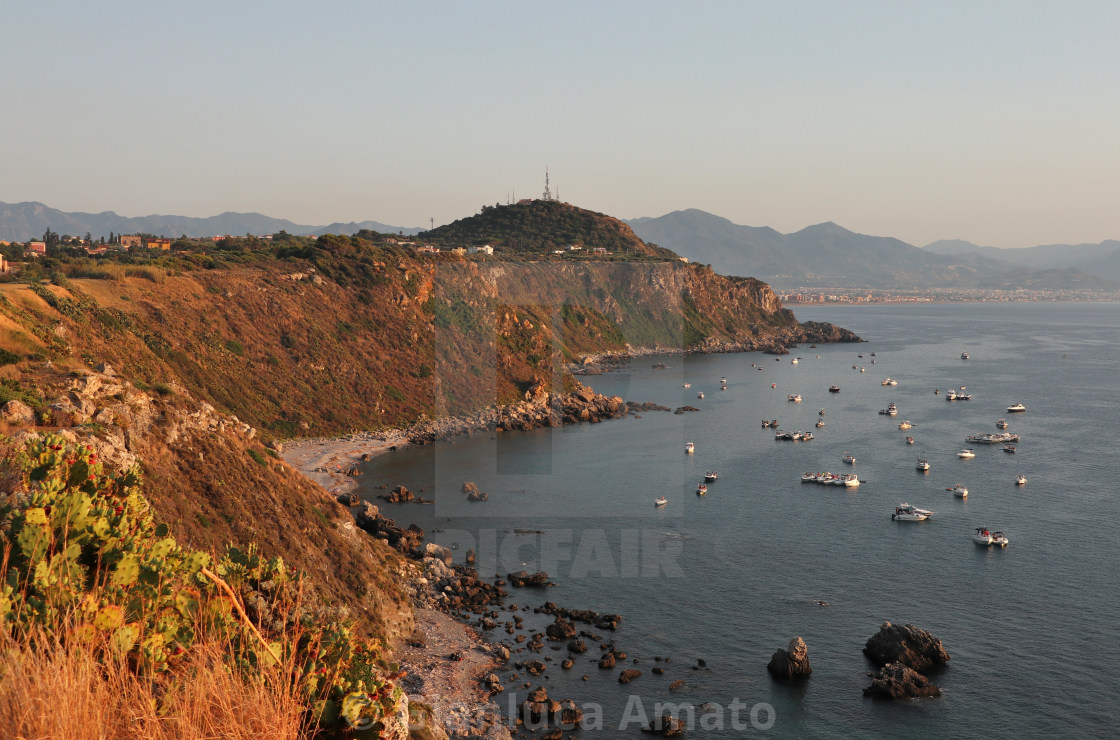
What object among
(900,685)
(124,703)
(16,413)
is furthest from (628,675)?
(124,703)

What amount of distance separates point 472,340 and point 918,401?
237 ft

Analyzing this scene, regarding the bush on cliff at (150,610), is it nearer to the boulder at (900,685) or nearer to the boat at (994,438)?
the boulder at (900,685)

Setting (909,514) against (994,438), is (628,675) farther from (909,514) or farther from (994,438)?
(994,438)

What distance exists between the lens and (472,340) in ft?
389

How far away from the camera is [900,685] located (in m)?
35.6

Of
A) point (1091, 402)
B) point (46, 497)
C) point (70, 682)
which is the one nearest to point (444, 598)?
point (46, 497)

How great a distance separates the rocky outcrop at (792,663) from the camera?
3716 cm

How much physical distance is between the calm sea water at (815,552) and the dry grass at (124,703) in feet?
87.5

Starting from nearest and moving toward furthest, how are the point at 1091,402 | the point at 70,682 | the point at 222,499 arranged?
Result: the point at 70,682 → the point at 222,499 → the point at 1091,402

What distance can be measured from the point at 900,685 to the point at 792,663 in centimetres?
494

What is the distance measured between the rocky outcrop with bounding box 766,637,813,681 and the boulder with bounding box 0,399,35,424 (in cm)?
3650

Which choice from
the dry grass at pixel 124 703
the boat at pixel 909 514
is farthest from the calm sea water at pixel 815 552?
the dry grass at pixel 124 703

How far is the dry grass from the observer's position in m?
8.16

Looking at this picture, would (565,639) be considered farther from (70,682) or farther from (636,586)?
(70,682)
